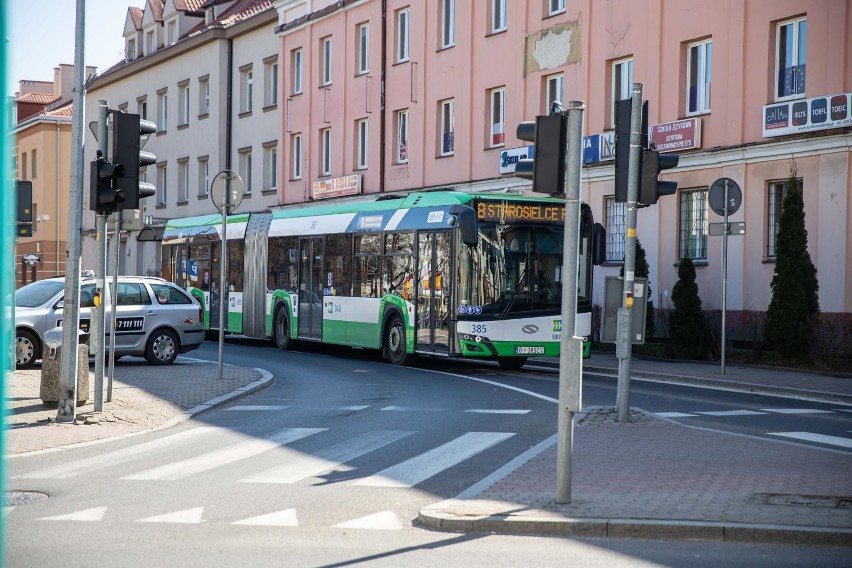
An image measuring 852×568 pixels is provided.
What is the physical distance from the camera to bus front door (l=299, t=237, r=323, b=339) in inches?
986

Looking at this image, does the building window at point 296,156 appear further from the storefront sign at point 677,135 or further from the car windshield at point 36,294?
the car windshield at point 36,294

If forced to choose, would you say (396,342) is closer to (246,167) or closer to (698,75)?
(698,75)

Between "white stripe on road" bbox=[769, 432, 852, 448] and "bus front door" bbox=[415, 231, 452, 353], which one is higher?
"bus front door" bbox=[415, 231, 452, 353]

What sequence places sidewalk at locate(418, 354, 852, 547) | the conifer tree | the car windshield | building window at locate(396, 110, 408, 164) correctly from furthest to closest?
building window at locate(396, 110, 408, 164), the conifer tree, the car windshield, sidewalk at locate(418, 354, 852, 547)

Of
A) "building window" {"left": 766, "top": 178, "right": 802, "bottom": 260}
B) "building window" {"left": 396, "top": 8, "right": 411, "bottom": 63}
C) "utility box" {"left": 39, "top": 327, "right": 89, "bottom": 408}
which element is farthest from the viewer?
"building window" {"left": 396, "top": 8, "right": 411, "bottom": 63}

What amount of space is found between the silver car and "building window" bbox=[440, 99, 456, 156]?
15.1m

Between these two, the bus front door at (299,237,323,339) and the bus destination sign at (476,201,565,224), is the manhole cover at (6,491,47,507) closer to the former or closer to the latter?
the bus destination sign at (476,201,565,224)

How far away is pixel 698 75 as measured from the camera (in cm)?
2648

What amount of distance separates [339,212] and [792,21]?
10.2m

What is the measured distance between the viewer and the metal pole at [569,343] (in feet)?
24.4

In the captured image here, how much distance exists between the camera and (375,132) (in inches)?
1518

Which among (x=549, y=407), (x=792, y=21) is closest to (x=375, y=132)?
(x=792, y=21)

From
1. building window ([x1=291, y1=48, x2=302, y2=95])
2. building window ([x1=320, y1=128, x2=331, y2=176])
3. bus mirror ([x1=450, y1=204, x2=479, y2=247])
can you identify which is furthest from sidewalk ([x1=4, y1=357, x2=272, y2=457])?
building window ([x1=291, y1=48, x2=302, y2=95])

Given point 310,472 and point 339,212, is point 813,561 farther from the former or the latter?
point 339,212
